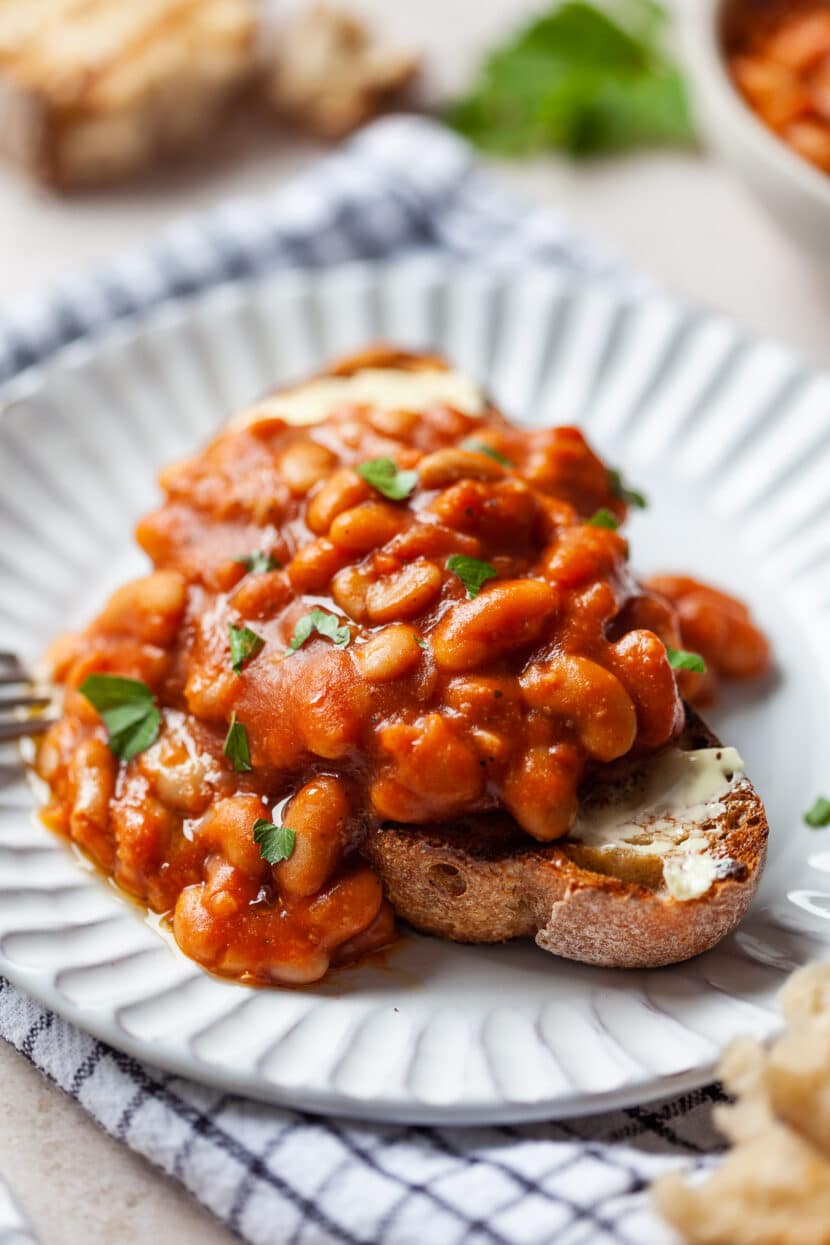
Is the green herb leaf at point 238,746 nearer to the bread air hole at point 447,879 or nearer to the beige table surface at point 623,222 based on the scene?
the bread air hole at point 447,879

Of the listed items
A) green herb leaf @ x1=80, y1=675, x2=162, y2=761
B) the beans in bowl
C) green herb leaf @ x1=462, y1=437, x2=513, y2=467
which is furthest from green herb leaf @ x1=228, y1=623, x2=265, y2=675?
green herb leaf @ x1=462, y1=437, x2=513, y2=467

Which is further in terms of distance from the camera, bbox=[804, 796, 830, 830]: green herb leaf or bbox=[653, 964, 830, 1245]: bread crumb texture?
bbox=[804, 796, 830, 830]: green herb leaf

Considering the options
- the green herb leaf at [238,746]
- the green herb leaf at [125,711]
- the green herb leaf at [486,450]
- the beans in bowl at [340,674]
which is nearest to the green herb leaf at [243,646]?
the beans in bowl at [340,674]

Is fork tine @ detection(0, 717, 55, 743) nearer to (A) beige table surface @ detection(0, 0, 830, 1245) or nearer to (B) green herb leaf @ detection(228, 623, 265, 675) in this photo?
(B) green herb leaf @ detection(228, 623, 265, 675)

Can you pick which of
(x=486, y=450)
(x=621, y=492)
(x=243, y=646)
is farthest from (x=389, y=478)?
(x=621, y=492)

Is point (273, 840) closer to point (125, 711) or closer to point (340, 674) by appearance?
point (340, 674)
